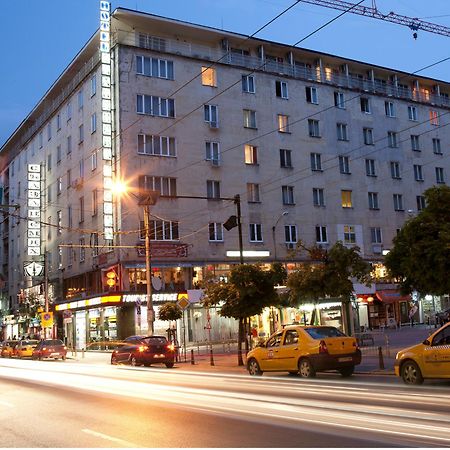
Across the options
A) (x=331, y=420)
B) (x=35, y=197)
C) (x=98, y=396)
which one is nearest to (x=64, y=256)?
(x=35, y=197)

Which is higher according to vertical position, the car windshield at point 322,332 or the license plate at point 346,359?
the car windshield at point 322,332

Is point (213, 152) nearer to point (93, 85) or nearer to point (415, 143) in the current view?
point (93, 85)

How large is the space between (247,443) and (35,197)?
168 ft

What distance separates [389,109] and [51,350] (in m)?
37.2

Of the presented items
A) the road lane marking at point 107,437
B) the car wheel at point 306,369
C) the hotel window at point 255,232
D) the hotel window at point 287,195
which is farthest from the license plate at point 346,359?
the hotel window at point 287,195

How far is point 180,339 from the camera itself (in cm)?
4453

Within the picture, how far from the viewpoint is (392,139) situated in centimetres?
5669

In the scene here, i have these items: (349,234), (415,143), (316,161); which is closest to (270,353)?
(349,234)

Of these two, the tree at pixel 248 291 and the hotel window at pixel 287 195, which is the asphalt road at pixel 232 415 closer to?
the tree at pixel 248 291

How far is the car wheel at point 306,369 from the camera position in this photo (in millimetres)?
17750

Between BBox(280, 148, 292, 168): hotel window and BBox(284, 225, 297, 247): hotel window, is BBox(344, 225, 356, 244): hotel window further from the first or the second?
BBox(280, 148, 292, 168): hotel window

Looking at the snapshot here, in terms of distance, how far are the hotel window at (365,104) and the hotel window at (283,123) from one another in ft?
28.8

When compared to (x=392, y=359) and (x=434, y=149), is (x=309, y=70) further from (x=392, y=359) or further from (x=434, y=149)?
(x=392, y=359)

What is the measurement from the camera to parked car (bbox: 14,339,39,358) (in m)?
43.4
